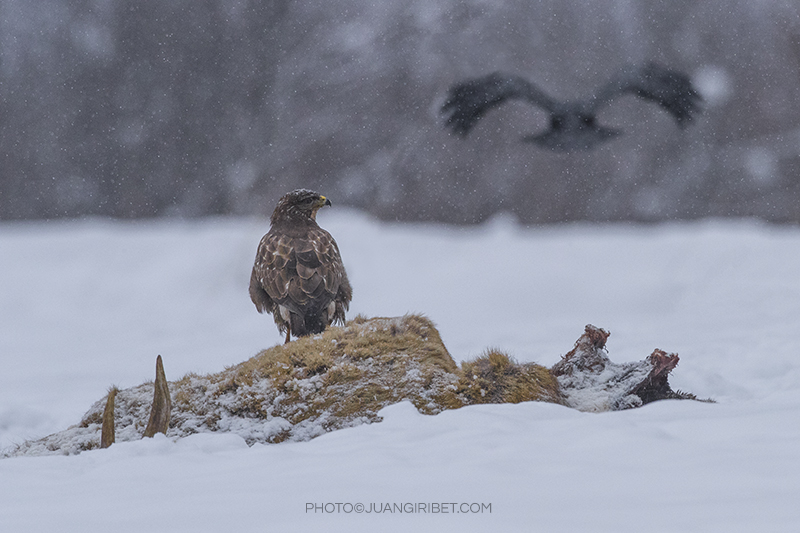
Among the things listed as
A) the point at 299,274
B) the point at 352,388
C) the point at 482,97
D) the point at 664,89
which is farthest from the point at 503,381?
the point at 664,89

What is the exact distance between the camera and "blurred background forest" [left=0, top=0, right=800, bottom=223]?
15.3m

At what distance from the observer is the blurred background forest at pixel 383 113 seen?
50.3 feet

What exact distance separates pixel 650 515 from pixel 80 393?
5780 mm

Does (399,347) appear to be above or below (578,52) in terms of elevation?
below

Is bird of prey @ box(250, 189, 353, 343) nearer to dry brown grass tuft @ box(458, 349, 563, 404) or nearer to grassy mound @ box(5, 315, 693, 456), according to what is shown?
grassy mound @ box(5, 315, 693, 456)

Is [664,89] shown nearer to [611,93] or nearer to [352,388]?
[611,93]

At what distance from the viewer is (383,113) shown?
15.9 meters

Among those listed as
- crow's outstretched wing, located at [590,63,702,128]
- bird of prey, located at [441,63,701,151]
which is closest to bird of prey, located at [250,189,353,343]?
bird of prey, located at [441,63,701,151]

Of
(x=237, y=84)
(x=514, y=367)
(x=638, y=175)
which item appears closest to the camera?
(x=514, y=367)

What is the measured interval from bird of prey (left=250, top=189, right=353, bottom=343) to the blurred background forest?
9996mm

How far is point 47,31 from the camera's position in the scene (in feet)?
54.8

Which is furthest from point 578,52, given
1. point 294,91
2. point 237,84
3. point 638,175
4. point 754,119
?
point 237,84

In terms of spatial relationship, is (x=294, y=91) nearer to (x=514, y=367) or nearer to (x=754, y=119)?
(x=754, y=119)

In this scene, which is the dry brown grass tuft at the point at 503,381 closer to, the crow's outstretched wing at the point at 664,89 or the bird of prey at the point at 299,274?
the bird of prey at the point at 299,274
